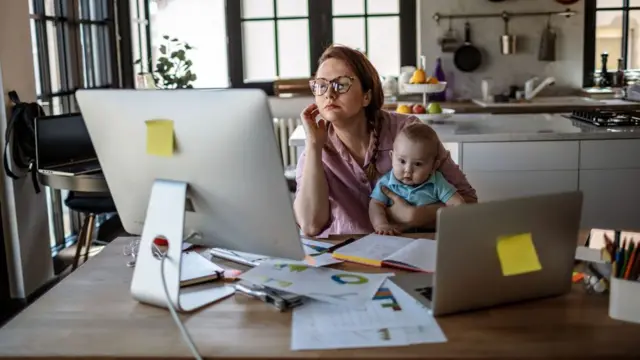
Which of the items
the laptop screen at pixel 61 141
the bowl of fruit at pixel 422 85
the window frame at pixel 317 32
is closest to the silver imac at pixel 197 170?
the laptop screen at pixel 61 141

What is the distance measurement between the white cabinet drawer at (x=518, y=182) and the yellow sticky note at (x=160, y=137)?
2045mm

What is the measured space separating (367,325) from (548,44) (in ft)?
14.3

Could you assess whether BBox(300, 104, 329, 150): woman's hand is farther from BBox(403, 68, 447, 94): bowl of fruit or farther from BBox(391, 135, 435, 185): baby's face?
BBox(403, 68, 447, 94): bowl of fruit

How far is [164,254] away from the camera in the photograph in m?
1.39

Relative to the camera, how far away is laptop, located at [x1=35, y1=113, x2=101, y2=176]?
3.07m

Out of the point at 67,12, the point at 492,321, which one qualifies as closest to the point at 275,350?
the point at 492,321

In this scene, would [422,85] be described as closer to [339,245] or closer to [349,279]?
[339,245]

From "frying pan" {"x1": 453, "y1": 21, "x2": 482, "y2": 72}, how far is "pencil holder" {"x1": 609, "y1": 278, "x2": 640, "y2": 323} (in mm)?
4117

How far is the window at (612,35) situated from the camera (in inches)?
204

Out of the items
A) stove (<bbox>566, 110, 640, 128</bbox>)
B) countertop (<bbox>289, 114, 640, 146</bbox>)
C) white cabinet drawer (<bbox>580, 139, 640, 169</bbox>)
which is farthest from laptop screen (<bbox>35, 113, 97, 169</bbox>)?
stove (<bbox>566, 110, 640, 128</bbox>)

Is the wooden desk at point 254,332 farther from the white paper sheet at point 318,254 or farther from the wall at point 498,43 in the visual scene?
the wall at point 498,43

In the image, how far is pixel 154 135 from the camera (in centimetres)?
135

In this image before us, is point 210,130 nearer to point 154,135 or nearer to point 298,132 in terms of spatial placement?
point 154,135

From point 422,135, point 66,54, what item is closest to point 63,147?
point 66,54
